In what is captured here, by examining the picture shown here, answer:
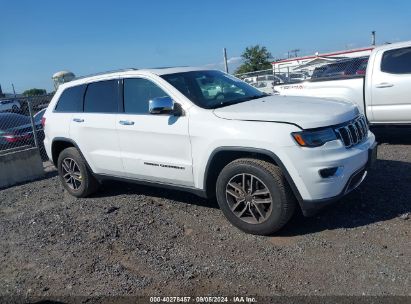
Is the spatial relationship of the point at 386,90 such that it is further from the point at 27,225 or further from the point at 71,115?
the point at 27,225

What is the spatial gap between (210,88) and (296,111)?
4.38 feet

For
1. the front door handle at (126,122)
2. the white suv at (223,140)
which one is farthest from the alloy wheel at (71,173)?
the front door handle at (126,122)

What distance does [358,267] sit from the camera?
3.52 meters

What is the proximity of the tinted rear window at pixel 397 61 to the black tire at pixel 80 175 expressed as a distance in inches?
212

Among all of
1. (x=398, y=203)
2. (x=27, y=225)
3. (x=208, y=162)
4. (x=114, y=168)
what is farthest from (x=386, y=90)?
(x=27, y=225)

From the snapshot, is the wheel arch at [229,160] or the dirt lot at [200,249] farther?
the wheel arch at [229,160]

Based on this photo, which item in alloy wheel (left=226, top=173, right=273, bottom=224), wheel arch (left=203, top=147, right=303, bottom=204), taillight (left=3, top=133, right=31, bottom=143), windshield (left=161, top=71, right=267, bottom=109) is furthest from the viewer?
taillight (left=3, top=133, right=31, bottom=143)

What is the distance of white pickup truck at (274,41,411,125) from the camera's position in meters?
7.23

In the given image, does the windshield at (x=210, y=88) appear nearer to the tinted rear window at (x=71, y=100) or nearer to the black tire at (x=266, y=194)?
the black tire at (x=266, y=194)

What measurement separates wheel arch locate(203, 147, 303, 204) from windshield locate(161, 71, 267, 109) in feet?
1.92

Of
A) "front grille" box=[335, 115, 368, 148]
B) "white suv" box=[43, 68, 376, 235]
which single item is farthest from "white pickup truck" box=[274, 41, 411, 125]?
"white suv" box=[43, 68, 376, 235]

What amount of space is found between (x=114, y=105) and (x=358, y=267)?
350 cm

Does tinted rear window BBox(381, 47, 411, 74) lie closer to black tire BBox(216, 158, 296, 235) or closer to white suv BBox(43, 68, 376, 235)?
white suv BBox(43, 68, 376, 235)

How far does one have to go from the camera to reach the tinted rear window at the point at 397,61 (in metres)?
7.26
